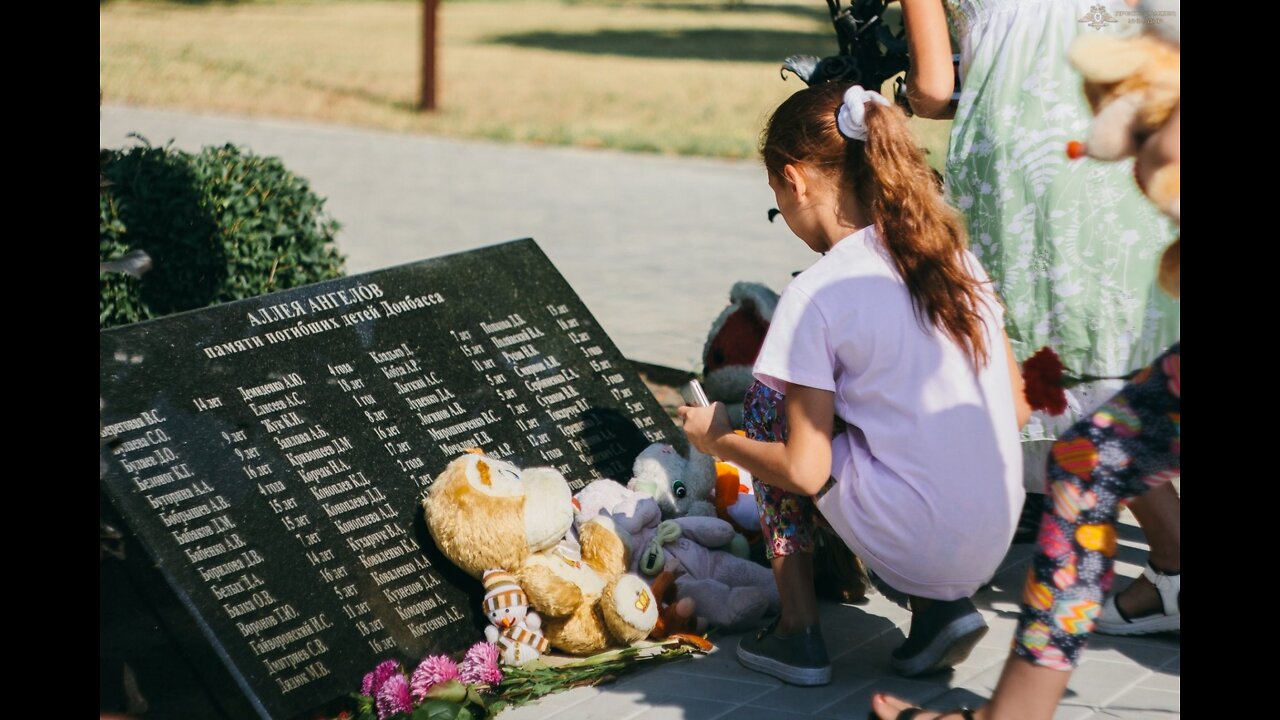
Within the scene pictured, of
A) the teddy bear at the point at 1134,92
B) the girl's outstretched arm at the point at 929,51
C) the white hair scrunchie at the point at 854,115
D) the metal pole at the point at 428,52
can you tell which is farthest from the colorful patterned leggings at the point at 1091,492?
the metal pole at the point at 428,52

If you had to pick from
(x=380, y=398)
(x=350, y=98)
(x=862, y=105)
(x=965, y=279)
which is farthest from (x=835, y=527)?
(x=350, y=98)

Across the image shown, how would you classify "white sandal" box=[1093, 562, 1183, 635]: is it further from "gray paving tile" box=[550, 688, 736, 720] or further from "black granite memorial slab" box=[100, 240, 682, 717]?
"black granite memorial slab" box=[100, 240, 682, 717]

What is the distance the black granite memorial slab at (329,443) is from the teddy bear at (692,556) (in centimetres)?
20

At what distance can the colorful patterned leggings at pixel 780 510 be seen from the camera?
2.93 meters

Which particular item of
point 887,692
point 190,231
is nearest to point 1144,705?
point 887,692

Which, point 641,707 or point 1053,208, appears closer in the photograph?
point 641,707

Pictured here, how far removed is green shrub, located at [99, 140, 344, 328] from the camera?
4.48 meters

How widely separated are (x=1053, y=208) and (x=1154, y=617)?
3.12ft

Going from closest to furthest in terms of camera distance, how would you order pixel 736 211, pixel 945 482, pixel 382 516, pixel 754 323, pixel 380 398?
pixel 945 482
pixel 382 516
pixel 380 398
pixel 754 323
pixel 736 211

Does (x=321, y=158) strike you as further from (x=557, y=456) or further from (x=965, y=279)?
(x=965, y=279)

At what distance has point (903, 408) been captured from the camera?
2.65 meters

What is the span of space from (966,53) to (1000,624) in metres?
1.35

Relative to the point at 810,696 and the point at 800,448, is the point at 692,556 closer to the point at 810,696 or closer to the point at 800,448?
the point at 810,696

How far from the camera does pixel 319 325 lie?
334 cm
